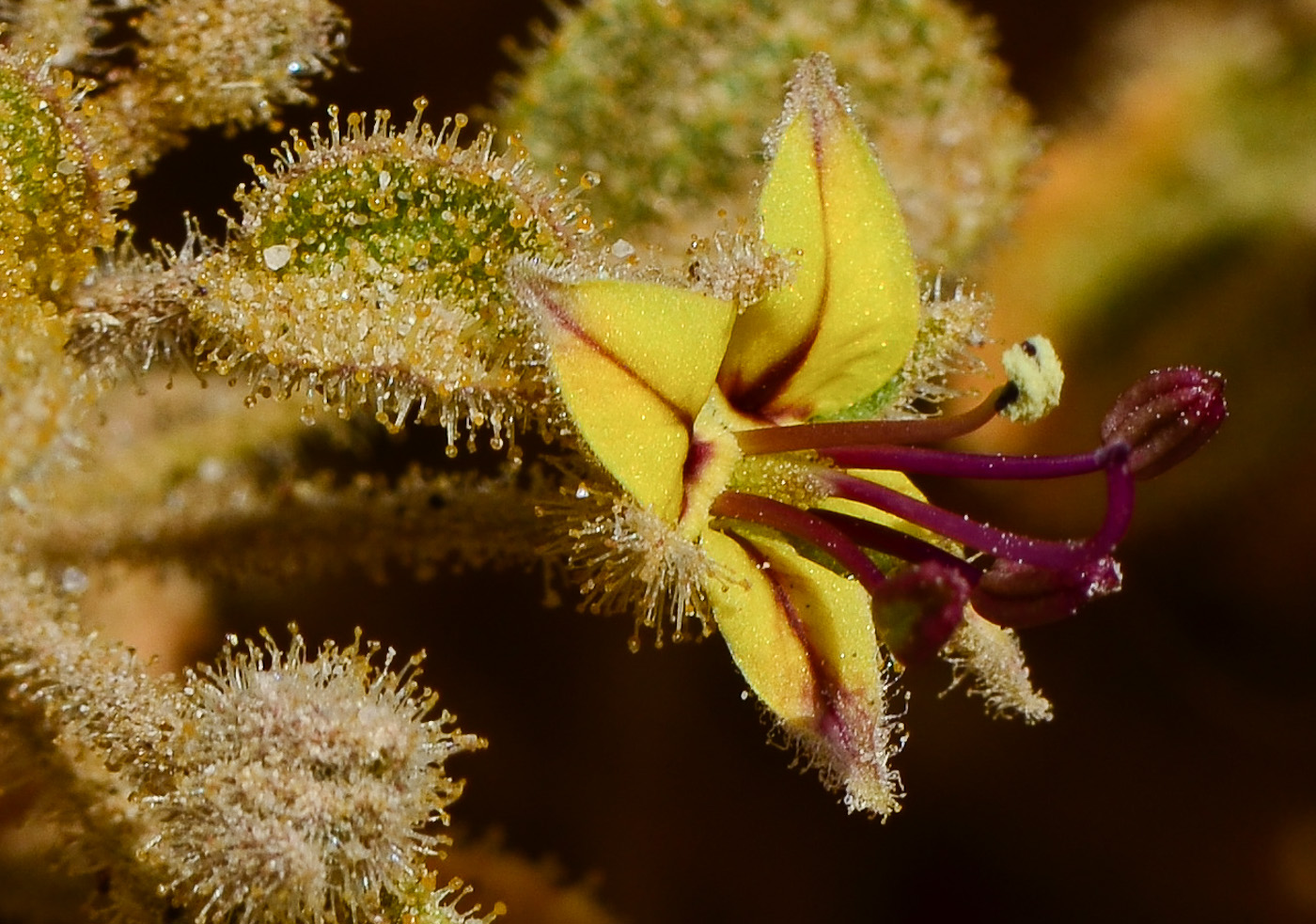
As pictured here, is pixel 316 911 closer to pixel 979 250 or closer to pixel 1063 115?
pixel 979 250

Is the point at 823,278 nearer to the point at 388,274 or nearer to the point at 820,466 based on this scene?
the point at 820,466

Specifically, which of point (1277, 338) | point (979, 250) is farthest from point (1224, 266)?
point (979, 250)

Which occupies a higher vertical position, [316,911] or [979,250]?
[979,250]

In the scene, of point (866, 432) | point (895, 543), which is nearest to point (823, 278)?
point (866, 432)

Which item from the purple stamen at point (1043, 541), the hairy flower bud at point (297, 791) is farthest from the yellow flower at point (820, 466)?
the hairy flower bud at point (297, 791)

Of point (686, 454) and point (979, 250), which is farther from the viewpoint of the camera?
point (979, 250)
